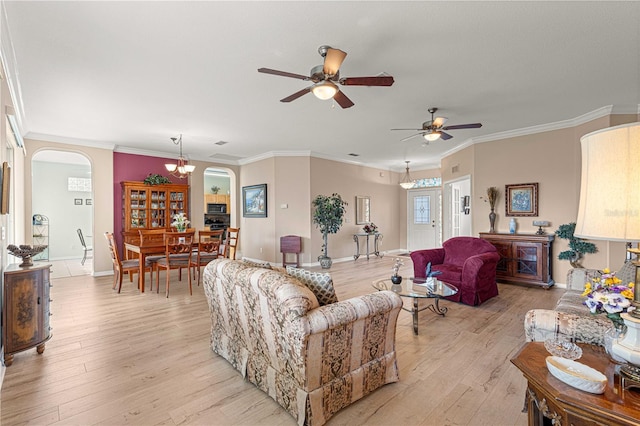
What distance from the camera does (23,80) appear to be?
327 cm

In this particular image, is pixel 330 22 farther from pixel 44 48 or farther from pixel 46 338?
pixel 46 338

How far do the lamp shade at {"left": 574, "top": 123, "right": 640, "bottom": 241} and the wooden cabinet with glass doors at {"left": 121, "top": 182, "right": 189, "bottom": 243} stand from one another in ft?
21.7

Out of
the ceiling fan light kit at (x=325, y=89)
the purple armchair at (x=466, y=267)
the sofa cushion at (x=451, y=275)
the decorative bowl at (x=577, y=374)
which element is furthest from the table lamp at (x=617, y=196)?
the sofa cushion at (x=451, y=275)

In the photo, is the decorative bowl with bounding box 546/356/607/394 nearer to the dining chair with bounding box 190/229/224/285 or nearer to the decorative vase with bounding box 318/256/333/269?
the dining chair with bounding box 190/229/224/285

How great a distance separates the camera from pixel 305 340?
1.67 metres

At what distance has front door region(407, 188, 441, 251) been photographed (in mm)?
8891

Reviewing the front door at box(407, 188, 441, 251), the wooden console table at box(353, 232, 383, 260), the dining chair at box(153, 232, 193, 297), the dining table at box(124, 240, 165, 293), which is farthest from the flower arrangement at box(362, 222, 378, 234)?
the dining table at box(124, 240, 165, 293)

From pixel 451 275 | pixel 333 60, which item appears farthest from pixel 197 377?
pixel 451 275

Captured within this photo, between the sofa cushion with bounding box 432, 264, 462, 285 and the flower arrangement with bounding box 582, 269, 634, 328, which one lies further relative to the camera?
the sofa cushion with bounding box 432, 264, 462, 285

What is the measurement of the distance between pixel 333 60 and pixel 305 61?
674mm

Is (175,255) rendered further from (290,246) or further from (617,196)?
(617,196)

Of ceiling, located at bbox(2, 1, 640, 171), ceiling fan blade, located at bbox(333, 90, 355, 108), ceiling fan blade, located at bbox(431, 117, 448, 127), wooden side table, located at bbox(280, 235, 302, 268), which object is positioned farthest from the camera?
wooden side table, located at bbox(280, 235, 302, 268)

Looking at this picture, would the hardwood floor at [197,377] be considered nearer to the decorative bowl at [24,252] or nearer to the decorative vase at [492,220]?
the decorative bowl at [24,252]

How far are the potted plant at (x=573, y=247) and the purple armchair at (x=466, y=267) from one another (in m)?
1.26
